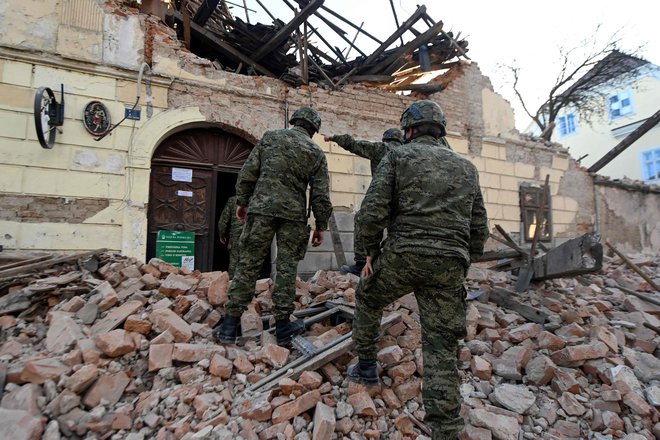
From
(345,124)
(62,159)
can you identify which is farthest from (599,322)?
(62,159)

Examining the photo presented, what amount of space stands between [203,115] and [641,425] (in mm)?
6141

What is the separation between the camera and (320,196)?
3.10m

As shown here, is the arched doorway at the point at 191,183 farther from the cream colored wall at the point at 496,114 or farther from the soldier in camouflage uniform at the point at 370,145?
the cream colored wall at the point at 496,114

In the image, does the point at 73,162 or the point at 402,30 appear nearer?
the point at 73,162

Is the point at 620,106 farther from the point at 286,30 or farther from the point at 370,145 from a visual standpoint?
the point at 370,145

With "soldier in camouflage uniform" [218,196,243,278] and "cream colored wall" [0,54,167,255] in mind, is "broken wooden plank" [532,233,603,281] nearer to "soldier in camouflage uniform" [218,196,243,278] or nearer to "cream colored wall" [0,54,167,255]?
"soldier in camouflage uniform" [218,196,243,278]

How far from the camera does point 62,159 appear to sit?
4812 mm

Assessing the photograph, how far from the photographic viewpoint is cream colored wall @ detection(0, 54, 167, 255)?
4617mm

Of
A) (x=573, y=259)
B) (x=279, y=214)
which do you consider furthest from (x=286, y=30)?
(x=573, y=259)

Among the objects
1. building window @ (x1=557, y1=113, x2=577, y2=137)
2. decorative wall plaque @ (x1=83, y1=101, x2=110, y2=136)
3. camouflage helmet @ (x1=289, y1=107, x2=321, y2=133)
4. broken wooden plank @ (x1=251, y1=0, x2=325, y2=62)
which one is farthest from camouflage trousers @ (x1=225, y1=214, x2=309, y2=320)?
building window @ (x1=557, y1=113, x2=577, y2=137)

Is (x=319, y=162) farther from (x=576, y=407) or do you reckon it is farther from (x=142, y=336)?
(x=576, y=407)

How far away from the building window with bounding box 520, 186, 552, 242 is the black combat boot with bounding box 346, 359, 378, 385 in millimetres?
6939

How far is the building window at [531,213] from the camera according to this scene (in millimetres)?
8039

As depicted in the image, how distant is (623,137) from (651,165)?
6.59 ft
